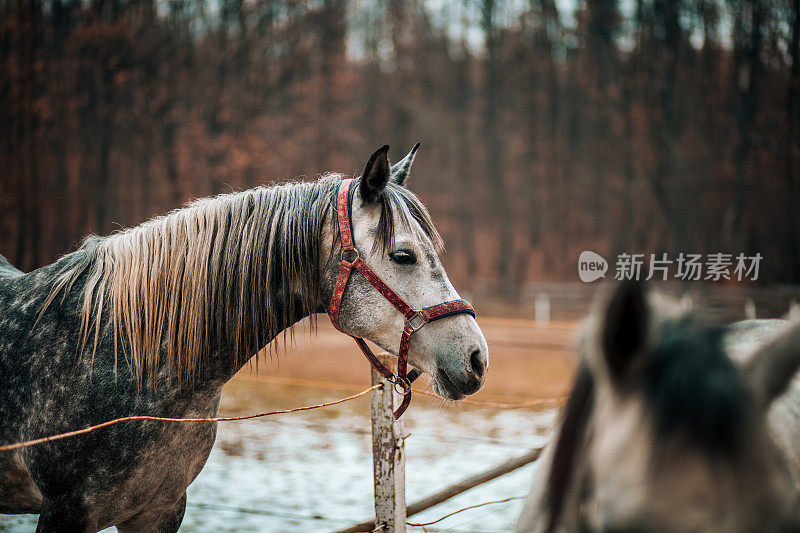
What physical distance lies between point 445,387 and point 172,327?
0.88m

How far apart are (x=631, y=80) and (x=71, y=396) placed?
23442 millimetres

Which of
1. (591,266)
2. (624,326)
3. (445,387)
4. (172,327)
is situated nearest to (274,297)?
(172,327)

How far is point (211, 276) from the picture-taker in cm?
219

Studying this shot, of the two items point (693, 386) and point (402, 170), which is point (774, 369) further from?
point (402, 170)

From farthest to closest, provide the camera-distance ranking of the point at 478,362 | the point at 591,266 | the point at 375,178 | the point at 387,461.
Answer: the point at 591,266 < the point at 387,461 < the point at 375,178 < the point at 478,362

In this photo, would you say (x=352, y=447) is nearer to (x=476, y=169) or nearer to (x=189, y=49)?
(x=189, y=49)

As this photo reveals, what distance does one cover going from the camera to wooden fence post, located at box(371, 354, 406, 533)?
2857 mm

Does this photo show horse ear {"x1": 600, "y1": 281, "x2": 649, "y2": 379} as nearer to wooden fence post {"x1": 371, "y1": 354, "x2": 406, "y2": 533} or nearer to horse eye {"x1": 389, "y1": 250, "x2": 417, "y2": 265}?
horse eye {"x1": 389, "y1": 250, "x2": 417, "y2": 265}

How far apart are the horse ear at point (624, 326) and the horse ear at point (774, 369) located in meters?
0.16

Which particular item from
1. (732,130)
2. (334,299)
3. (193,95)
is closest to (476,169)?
(732,130)

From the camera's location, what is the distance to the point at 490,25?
77.5 feet

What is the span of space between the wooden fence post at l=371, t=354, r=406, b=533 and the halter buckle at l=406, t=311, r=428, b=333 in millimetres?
800

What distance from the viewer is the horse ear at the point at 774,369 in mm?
925

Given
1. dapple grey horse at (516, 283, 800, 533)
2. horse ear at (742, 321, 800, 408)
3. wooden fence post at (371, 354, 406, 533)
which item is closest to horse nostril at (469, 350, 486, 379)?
wooden fence post at (371, 354, 406, 533)
